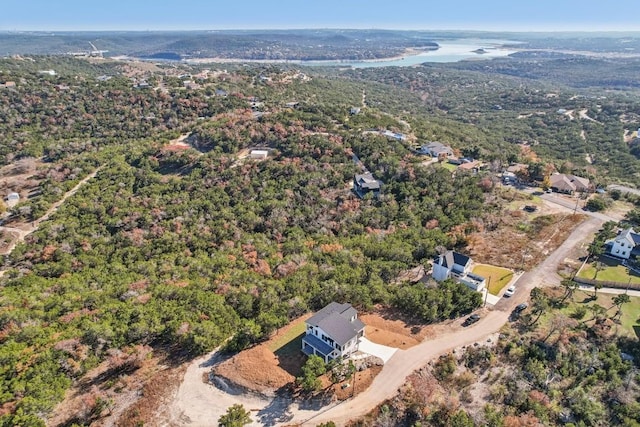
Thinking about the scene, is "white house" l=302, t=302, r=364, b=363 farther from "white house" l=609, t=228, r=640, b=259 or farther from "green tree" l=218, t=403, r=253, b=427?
"white house" l=609, t=228, r=640, b=259

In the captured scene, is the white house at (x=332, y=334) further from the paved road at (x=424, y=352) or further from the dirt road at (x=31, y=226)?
the dirt road at (x=31, y=226)

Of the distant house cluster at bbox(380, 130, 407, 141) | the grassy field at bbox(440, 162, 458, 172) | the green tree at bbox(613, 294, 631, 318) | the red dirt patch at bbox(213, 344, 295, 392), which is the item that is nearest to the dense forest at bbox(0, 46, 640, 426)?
the red dirt patch at bbox(213, 344, 295, 392)

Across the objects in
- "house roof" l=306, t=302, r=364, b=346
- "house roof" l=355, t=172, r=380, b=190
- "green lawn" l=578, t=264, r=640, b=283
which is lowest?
"green lawn" l=578, t=264, r=640, b=283

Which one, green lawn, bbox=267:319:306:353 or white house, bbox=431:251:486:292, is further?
white house, bbox=431:251:486:292

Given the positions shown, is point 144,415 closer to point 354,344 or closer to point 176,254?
point 354,344

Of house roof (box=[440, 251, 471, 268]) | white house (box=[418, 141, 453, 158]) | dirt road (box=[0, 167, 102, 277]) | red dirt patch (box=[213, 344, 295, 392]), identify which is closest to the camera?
red dirt patch (box=[213, 344, 295, 392])

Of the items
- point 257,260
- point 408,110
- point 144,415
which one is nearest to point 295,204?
point 257,260
